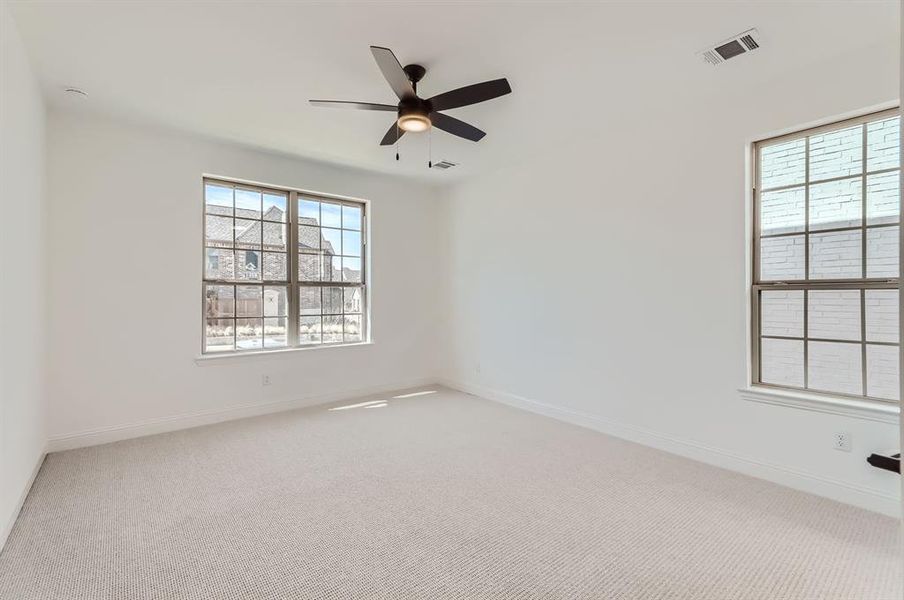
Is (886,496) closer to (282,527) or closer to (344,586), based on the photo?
(344,586)

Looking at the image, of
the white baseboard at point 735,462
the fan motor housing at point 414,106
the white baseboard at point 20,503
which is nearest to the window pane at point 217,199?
the white baseboard at point 20,503

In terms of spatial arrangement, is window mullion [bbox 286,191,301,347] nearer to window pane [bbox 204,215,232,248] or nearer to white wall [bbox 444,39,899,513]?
window pane [bbox 204,215,232,248]

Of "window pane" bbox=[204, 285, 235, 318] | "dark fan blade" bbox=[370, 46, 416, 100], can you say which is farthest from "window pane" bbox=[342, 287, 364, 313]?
"dark fan blade" bbox=[370, 46, 416, 100]

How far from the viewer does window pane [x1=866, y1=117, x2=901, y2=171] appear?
8.23ft

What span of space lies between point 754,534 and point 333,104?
346cm

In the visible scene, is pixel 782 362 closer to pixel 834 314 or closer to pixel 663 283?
pixel 834 314

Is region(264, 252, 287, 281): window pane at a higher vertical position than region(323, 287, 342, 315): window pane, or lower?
higher

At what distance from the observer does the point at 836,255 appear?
2.74 meters

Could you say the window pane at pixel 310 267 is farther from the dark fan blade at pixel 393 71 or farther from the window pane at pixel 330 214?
the dark fan blade at pixel 393 71

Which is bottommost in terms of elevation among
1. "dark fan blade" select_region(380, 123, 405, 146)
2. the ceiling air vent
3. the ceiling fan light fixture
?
the ceiling fan light fixture

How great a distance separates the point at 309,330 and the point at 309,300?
349 millimetres

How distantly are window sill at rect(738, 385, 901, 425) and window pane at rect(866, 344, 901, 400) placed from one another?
3.0 inches

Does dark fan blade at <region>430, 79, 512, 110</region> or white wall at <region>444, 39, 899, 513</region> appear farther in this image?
white wall at <region>444, 39, 899, 513</region>

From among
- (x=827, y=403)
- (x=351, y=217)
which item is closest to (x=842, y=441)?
(x=827, y=403)
